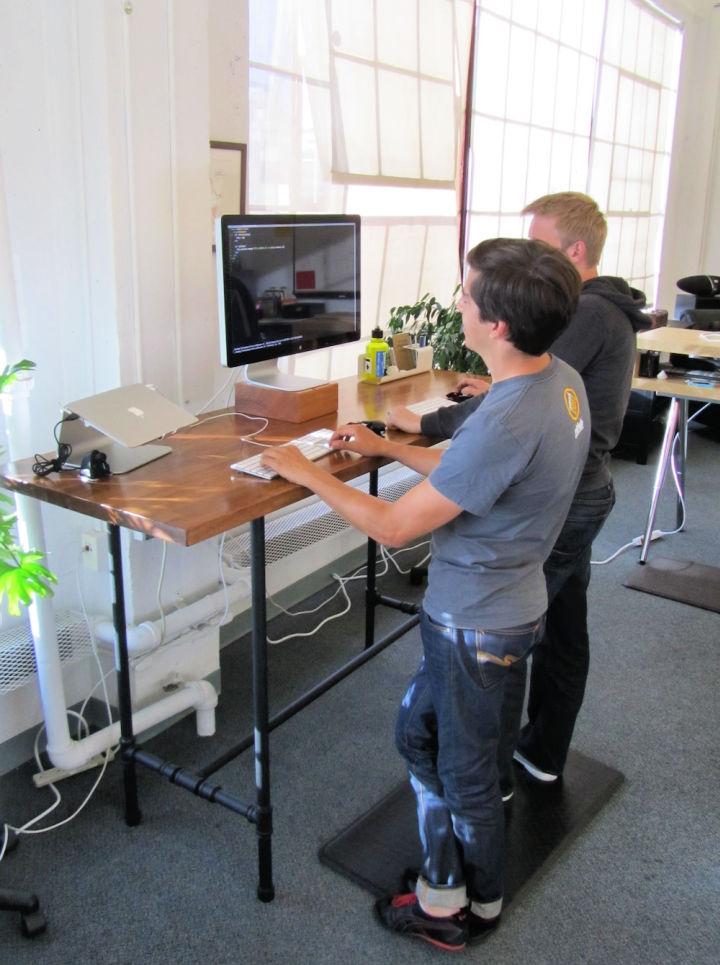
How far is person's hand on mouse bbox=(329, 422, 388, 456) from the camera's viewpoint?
1.83 meters

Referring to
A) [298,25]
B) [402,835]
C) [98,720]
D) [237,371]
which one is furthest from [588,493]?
[298,25]

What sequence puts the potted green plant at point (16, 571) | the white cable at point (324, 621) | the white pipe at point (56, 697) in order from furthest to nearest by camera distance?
the white cable at point (324, 621), the white pipe at point (56, 697), the potted green plant at point (16, 571)

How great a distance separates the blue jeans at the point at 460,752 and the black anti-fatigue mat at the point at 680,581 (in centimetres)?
190

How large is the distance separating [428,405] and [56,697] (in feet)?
3.89

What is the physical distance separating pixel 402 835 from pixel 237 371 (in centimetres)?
135

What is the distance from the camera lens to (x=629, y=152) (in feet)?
18.7

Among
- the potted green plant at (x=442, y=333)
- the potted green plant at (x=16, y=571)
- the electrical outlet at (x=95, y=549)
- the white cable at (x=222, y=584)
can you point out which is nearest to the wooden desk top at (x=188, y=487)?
the potted green plant at (x=16, y=571)

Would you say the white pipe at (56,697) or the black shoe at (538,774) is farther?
the black shoe at (538,774)

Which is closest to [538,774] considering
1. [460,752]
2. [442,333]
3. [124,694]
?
[460,752]

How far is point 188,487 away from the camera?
1672 millimetres

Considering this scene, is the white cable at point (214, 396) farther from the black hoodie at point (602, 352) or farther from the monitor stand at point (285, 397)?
the black hoodie at point (602, 352)

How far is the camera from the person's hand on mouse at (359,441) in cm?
183

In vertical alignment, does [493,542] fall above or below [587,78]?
below

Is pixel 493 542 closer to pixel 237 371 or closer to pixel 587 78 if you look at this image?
pixel 237 371
